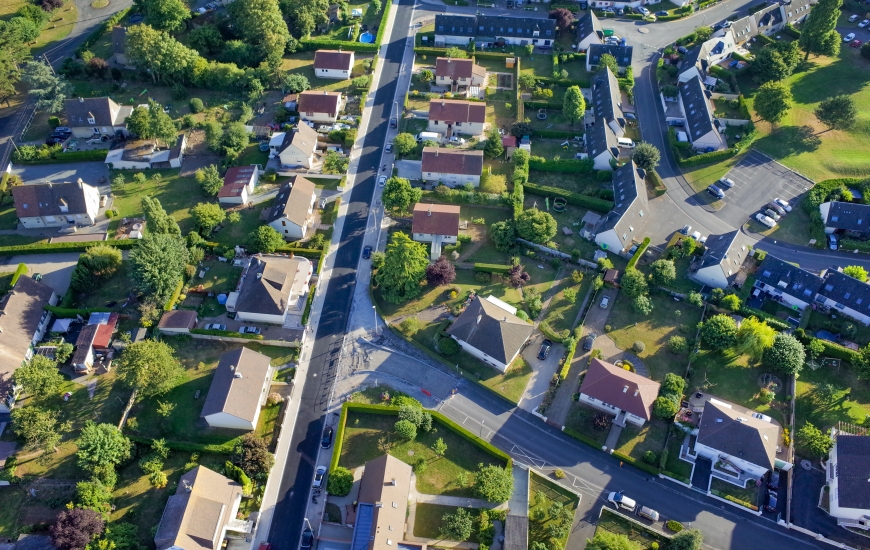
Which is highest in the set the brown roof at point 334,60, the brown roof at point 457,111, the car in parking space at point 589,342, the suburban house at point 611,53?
the suburban house at point 611,53

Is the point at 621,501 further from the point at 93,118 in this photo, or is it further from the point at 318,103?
the point at 93,118

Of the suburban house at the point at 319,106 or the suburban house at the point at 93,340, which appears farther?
the suburban house at the point at 319,106

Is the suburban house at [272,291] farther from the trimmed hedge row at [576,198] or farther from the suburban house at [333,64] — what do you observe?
the suburban house at [333,64]

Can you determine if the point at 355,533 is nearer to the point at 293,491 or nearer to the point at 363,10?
the point at 293,491

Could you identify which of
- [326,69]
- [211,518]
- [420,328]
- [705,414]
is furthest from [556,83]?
[211,518]

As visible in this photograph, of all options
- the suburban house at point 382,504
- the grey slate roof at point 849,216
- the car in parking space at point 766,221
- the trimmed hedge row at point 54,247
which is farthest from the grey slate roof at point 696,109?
the trimmed hedge row at point 54,247

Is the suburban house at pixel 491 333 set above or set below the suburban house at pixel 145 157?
below

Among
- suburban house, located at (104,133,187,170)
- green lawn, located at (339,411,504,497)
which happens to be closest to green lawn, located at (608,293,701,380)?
green lawn, located at (339,411,504,497)
